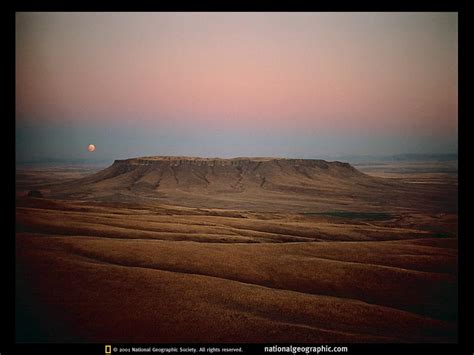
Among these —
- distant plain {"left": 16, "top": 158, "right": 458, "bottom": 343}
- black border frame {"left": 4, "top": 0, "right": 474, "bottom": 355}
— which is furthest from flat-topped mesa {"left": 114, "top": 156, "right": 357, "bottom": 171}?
black border frame {"left": 4, "top": 0, "right": 474, "bottom": 355}

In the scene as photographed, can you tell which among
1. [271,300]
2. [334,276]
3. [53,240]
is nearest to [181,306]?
[271,300]

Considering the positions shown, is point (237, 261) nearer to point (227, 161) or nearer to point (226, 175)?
point (227, 161)

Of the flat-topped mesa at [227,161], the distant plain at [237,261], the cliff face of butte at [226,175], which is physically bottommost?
the distant plain at [237,261]

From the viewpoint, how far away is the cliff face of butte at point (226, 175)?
12070 mm

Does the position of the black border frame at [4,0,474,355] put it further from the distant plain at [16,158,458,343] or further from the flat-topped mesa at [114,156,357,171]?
the flat-topped mesa at [114,156,357,171]

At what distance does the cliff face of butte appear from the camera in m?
12.1

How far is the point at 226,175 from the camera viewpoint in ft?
47.1

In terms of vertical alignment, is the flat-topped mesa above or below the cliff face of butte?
above

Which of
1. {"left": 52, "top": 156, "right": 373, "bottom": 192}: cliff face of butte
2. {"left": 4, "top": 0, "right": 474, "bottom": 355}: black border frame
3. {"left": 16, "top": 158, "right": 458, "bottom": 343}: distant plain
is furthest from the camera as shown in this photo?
{"left": 52, "top": 156, "right": 373, "bottom": 192}: cliff face of butte
